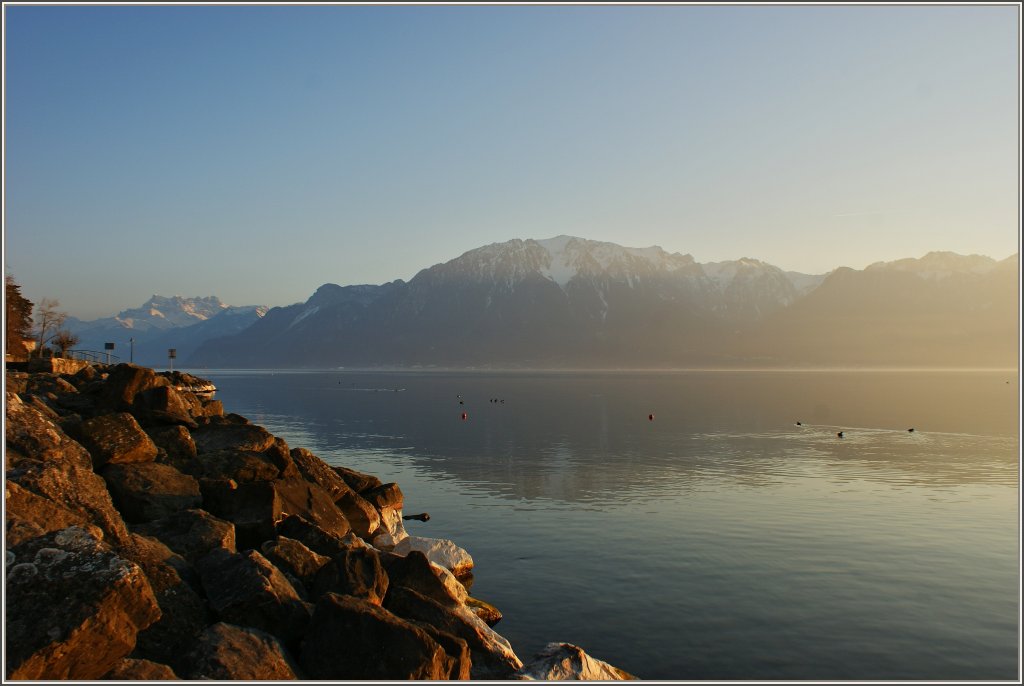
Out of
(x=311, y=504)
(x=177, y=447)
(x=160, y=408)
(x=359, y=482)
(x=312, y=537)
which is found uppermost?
(x=160, y=408)

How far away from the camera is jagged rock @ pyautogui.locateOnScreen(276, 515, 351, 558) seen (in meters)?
21.8

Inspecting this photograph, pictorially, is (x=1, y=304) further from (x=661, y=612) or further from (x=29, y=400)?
(x=661, y=612)

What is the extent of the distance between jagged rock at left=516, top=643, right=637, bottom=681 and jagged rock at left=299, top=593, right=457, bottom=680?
229 cm

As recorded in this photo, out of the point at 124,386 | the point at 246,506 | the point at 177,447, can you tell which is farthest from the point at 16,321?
the point at 246,506

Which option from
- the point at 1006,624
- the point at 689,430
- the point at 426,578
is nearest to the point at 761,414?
the point at 689,430

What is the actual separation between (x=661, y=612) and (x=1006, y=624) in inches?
387

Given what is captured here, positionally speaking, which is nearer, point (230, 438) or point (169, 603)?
point (169, 603)

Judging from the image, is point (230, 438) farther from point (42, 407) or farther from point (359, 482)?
point (359, 482)

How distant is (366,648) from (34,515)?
7.85m

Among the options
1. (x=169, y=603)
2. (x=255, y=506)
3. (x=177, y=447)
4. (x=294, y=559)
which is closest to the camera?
(x=169, y=603)

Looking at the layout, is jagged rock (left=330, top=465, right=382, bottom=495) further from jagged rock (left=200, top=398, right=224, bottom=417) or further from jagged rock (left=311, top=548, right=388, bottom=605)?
jagged rock (left=311, top=548, right=388, bottom=605)

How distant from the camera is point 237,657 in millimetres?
13516

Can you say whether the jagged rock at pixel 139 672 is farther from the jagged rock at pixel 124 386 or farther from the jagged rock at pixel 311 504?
the jagged rock at pixel 124 386

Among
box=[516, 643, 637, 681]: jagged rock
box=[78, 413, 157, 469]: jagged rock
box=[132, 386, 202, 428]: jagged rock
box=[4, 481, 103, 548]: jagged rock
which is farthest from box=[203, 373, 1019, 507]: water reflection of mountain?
box=[4, 481, 103, 548]: jagged rock
